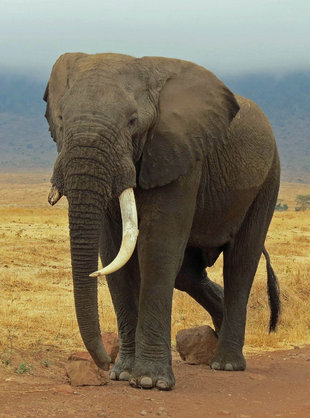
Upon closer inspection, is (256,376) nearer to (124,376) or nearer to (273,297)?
(124,376)

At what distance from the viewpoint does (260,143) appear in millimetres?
8688

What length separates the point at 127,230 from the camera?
6164 millimetres

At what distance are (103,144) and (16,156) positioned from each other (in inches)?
7263

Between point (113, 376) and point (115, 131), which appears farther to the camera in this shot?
point (113, 376)

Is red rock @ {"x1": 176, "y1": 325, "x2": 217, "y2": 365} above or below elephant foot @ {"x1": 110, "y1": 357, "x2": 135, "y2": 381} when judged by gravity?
below

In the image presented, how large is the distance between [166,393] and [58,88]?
2.77m

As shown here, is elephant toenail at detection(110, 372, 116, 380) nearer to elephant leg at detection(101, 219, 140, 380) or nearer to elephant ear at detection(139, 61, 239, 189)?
elephant leg at detection(101, 219, 140, 380)

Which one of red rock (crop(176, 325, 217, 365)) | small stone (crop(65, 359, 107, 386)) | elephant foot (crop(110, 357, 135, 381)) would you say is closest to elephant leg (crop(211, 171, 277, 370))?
red rock (crop(176, 325, 217, 365))

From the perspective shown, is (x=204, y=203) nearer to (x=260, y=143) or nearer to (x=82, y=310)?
(x=260, y=143)

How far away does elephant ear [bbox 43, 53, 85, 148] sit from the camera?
6734 millimetres

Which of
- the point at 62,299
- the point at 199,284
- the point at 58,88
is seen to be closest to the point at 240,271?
the point at 199,284

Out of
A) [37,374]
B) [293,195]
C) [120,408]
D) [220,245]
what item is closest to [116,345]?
[37,374]

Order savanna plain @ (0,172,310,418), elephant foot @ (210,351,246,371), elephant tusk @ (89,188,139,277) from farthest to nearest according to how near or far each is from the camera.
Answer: elephant foot @ (210,351,246,371), savanna plain @ (0,172,310,418), elephant tusk @ (89,188,139,277)

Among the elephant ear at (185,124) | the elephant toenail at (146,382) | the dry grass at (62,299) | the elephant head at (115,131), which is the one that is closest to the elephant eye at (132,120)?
the elephant head at (115,131)
